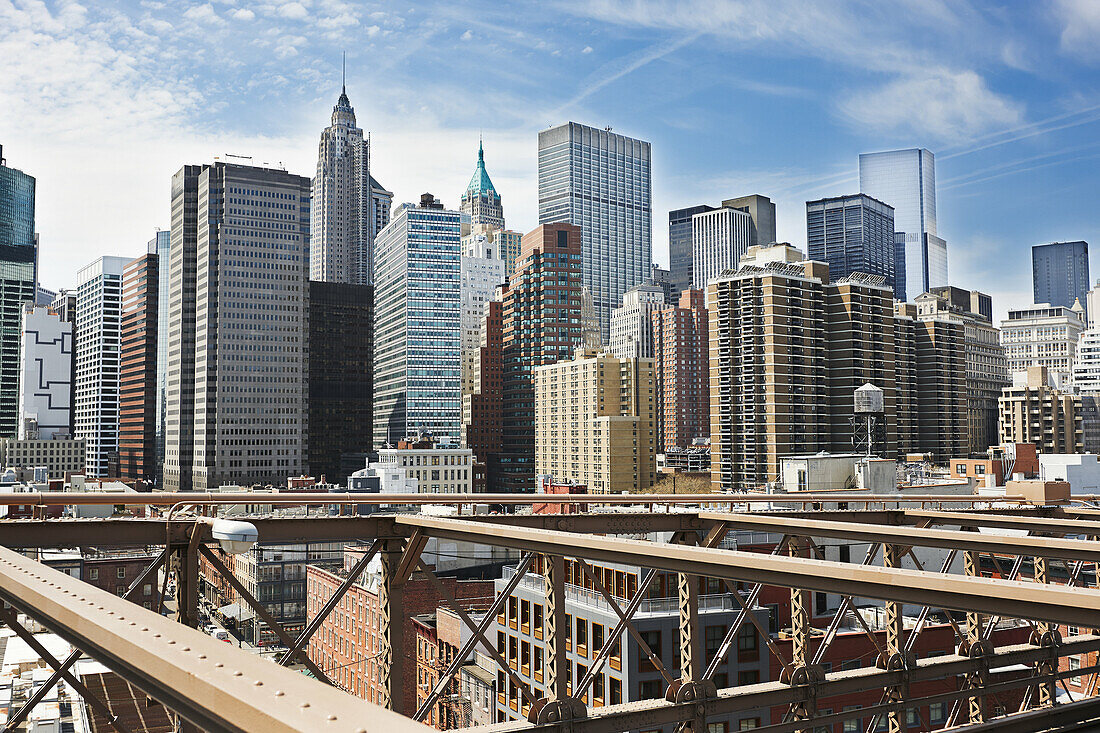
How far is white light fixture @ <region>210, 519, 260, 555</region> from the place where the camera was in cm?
904

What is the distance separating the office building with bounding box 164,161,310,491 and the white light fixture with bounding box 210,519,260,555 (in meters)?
177

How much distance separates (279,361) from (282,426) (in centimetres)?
1293

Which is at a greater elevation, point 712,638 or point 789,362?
point 789,362

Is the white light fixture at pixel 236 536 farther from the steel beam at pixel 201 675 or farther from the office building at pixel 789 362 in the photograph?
the office building at pixel 789 362

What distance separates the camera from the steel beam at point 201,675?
95.3 inches

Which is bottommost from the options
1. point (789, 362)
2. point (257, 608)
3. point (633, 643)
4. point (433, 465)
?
point (633, 643)

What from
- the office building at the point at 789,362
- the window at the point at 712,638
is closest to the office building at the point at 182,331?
the office building at the point at 789,362

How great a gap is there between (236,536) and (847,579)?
571 cm

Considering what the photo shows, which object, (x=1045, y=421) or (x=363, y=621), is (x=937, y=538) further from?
(x=1045, y=421)

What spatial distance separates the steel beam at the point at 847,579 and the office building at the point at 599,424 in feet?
474

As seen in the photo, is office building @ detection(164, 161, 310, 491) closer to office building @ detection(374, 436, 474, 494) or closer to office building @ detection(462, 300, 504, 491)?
office building @ detection(462, 300, 504, 491)

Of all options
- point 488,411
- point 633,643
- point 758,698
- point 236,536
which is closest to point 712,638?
point 633,643

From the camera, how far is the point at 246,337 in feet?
597

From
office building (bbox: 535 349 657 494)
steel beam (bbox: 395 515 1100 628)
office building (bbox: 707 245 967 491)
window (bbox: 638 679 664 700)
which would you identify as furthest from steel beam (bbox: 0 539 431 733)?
office building (bbox: 535 349 657 494)
